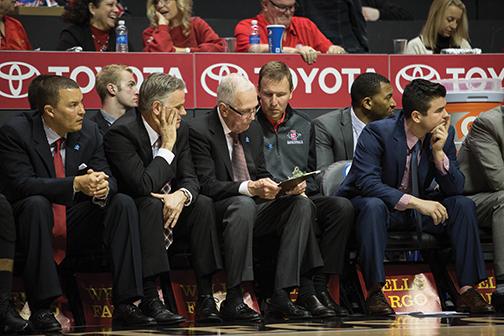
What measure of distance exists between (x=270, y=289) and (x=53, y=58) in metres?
2.42

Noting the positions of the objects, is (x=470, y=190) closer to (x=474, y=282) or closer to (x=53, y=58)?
(x=474, y=282)

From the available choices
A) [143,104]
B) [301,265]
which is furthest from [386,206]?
[143,104]

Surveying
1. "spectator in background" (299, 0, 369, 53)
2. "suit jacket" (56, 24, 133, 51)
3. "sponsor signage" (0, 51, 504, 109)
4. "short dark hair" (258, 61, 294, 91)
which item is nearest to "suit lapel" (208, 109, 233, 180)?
"short dark hair" (258, 61, 294, 91)

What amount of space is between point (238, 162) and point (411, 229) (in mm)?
1244

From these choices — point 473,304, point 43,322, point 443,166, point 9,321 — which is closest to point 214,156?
point 443,166

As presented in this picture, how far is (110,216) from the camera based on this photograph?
654cm

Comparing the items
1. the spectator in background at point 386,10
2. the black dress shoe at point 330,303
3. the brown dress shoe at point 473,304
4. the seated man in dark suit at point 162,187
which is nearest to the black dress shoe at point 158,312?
the seated man in dark suit at point 162,187

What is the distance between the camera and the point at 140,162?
22.3 feet

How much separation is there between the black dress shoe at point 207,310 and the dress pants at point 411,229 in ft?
3.33

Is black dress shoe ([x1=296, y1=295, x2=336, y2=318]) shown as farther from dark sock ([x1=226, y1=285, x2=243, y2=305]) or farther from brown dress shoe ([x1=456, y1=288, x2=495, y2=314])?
brown dress shoe ([x1=456, y1=288, x2=495, y2=314])

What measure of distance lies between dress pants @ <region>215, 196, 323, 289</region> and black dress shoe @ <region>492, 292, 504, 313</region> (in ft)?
3.91

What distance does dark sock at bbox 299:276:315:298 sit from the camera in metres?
6.93

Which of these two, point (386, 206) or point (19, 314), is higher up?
point (386, 206)

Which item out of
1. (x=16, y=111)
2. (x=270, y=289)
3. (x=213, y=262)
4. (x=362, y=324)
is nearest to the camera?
(x=362, y=324)
